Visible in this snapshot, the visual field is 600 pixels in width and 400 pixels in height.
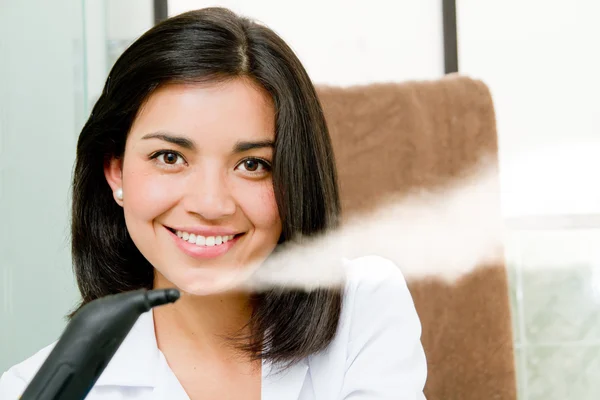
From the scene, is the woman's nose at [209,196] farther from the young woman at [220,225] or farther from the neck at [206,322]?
the neck at [206,322]

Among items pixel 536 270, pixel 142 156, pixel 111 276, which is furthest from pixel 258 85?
pixel 536 270

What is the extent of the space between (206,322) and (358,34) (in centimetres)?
53

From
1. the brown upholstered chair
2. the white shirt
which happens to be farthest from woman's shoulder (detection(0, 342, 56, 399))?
the brown upholstered chair

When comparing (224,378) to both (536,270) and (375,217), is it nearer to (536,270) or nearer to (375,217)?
(375,217)

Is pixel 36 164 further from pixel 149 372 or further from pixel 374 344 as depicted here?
pixel 374 344

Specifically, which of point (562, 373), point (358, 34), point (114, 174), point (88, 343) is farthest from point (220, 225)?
point (562, 373)

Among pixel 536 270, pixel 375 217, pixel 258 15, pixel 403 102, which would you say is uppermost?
pixel 258 15

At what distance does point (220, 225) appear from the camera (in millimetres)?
487

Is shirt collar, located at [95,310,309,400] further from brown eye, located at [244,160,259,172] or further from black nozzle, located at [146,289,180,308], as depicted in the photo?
black nozzle, located at [146,289,180,308]

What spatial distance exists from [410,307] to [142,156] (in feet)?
0.88

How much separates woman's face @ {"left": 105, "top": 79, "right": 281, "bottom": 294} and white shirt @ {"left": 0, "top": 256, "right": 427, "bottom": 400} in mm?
98

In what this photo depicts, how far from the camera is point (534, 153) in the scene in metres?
0.96

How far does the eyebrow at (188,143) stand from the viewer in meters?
0.47

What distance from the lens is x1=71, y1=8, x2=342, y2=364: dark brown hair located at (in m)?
0.50
